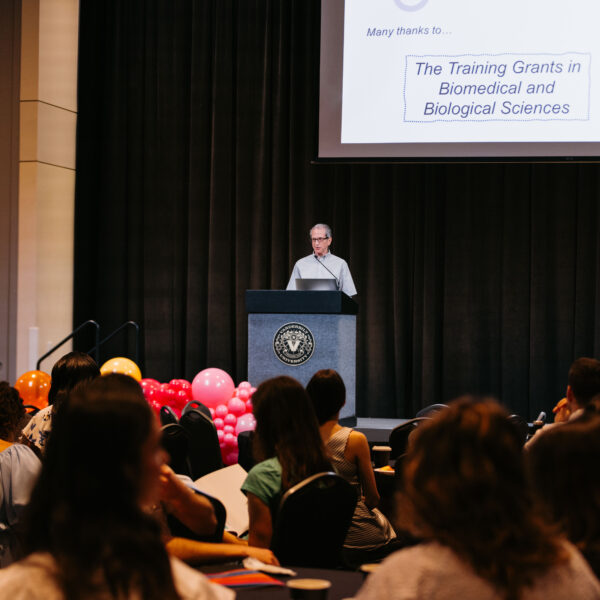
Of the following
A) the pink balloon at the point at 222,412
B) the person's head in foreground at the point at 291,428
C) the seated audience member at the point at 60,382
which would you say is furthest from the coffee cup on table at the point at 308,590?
the pink balloon at the point at 222,412

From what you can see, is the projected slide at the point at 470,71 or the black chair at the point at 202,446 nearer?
the black chair at the point at 202,446

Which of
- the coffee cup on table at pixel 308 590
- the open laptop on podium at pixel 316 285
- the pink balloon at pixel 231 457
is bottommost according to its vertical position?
the pink balloon at pixel 231 457

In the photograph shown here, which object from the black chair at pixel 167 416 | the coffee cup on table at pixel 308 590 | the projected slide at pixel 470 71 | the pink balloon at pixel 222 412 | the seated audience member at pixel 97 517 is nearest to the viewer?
the seated audience member at pixel 97 517

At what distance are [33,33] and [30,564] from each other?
740 cm

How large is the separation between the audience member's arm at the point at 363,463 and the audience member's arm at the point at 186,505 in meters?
0.86

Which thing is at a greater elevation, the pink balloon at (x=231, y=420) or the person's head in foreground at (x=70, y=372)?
the person's head in foreground at (x=70, y=372)

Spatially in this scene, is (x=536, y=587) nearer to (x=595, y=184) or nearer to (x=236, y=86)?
(x=595, y=184)

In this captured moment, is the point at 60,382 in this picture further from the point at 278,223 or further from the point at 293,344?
the point at 278,223

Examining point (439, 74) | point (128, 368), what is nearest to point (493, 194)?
point (439, 74)

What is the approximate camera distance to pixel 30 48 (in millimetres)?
7488

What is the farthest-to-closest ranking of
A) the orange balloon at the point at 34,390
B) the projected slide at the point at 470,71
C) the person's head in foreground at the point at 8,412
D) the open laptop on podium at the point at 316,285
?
1. the projected slide at the point at 470,71
2. the orange balloon at the point at 34,390
3. the open laptop on podium at the point at 316,285
4. the person's head in foreground at the point at 8,412

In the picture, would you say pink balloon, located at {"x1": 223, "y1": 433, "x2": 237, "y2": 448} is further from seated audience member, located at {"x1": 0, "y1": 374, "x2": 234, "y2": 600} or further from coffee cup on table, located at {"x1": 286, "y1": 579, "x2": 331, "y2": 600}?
seated audience member, located at {"x1": 0, "y1": 374, "x2": 234, "y2": 600}

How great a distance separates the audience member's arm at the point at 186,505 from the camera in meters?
1.72

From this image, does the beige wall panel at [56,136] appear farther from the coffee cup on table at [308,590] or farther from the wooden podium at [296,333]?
the coffee cup on table at [308,590]
